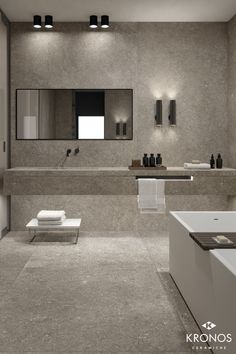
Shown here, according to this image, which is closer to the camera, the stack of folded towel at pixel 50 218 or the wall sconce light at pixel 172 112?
the stack of folded towel at pixel 50 218

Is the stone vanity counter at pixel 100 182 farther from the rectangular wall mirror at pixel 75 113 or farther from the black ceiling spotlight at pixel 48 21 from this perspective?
the black ceiling spotlight at pixel 48 21

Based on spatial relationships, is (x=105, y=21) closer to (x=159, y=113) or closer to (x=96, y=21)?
(x=96, y=21)

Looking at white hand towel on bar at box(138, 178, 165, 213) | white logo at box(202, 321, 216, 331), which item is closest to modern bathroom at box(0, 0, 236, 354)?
white hand towel on bar at box(138, 178, 165, 213)

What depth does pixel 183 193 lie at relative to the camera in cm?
510

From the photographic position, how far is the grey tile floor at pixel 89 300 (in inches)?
94.1

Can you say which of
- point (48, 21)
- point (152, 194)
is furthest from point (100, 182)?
point (48, 21)

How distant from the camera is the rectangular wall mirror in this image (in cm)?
556

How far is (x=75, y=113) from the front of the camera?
556 centimetres

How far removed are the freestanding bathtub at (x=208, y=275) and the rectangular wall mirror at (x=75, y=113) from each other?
2.27 m

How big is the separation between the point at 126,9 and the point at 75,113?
1.36 meters

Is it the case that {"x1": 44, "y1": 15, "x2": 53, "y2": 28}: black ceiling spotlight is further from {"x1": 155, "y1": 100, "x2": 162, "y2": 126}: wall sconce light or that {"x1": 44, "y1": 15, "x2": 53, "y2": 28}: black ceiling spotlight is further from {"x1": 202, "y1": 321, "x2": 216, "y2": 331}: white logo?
{"x1": 202, "y1": 321, "x2": 216, "y2": 331}: white logo

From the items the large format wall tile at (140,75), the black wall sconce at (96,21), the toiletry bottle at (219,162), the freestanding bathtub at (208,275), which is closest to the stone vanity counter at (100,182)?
the toiletry bottle at (219,162)

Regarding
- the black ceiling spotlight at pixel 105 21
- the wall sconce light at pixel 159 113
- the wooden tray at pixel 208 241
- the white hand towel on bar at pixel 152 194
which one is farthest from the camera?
the wall sconce light at pixel 159 113

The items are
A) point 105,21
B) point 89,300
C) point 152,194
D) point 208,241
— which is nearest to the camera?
point 208,241
